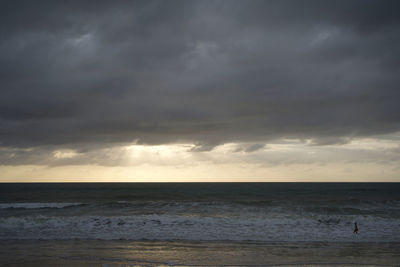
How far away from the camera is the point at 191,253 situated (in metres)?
13.1

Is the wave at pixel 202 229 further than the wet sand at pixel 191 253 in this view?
Yes

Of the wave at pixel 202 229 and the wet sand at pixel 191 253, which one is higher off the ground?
the wet sand at pixel 191 253

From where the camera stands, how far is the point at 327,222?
21.9 metres

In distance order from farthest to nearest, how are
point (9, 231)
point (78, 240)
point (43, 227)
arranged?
1. point (43, 227)
2. point (9, 231)
3. point (78, 240)

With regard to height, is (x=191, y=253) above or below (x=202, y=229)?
above

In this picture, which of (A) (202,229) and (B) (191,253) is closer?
(B) (191,253)

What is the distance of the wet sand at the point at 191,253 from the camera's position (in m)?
11.4

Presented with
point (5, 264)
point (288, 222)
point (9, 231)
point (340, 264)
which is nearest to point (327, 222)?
point (288, 222)

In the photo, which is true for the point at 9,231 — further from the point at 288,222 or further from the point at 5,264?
the point at 288,222

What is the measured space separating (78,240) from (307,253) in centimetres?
1158

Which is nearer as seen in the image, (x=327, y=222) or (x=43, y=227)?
(x=43, y=227)

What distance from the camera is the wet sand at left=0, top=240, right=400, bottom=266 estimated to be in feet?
37.5

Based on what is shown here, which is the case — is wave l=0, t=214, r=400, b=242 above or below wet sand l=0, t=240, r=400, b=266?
below

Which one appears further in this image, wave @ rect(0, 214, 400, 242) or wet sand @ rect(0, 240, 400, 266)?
wave @ rect(0, 214, 400, 242)
